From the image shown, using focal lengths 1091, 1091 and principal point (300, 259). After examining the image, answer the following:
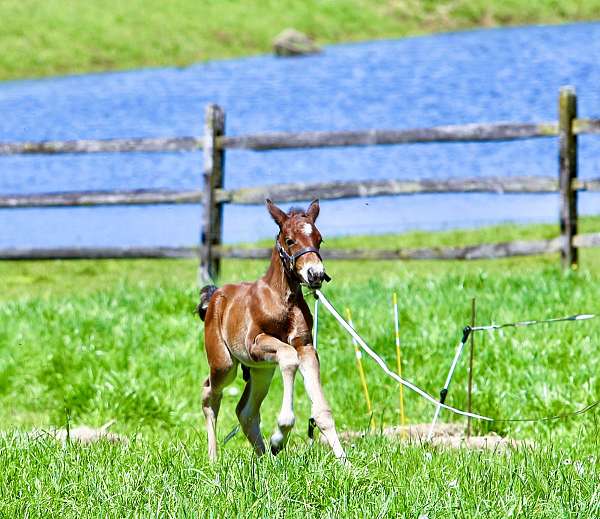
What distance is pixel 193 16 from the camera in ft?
153

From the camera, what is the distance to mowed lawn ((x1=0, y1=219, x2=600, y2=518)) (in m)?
4.19

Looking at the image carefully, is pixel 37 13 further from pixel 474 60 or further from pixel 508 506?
pixel 508 506

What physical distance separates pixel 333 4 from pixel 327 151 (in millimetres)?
28137

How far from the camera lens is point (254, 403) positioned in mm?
4598

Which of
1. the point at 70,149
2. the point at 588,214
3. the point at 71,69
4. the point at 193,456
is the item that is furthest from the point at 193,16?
the point at 193,456

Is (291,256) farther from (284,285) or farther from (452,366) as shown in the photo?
(452,366)

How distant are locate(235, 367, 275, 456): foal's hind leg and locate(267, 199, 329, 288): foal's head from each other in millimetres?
590

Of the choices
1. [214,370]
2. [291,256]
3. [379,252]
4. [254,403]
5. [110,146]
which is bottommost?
[254,403]

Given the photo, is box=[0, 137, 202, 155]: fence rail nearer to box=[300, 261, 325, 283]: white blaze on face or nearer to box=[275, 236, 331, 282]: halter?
box=[275, 236, 331, 282]: halter

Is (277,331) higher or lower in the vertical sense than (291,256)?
lower

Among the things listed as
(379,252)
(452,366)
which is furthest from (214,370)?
(379,252)

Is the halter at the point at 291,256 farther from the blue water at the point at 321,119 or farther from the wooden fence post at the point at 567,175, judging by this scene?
the blue water at the point at 321,119

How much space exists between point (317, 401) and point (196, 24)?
143ft

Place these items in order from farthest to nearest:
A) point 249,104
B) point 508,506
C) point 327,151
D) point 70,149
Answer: point 249,104, point 327,151, point 70,149, point 508,506
